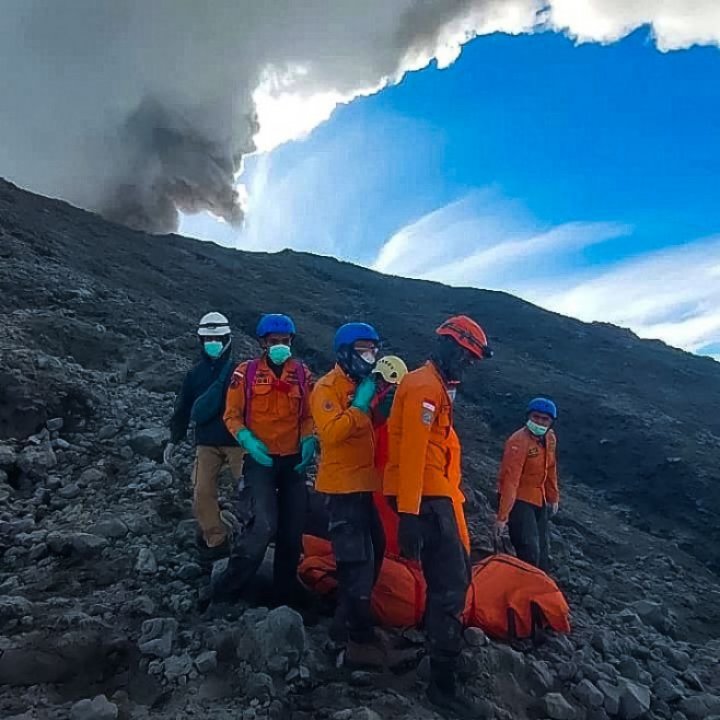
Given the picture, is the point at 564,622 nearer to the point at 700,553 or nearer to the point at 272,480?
the point at 272,480

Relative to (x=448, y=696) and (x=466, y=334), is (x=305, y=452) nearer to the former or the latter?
(x=466, y=334)

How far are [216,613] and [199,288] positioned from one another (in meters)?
14.9

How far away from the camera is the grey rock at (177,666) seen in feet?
13.8

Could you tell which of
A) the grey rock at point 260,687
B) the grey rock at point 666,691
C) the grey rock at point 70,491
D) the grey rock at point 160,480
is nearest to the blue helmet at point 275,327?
the grey rock at point 260,687

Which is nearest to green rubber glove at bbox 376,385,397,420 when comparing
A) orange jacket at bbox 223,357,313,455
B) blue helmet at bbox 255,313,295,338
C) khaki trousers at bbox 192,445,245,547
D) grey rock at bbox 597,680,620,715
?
orange jacket at bbox 223,357,313,455

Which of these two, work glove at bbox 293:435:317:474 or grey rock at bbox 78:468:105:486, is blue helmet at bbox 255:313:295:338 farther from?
grey rock at bbox 78:468:105:486

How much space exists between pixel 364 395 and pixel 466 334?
708mm

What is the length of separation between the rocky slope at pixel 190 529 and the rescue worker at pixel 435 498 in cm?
30

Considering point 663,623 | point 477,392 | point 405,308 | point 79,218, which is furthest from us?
point 405,308

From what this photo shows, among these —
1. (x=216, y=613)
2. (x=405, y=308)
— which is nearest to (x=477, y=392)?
(x=405, y=308)

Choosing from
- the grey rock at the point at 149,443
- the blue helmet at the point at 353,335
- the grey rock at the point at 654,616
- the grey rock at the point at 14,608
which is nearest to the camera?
the blue helmet at the point at 353,335

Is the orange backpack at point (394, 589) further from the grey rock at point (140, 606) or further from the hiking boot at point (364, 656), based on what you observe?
the grey rock at point (140, 606)

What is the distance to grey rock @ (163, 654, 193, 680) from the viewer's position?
4195mm

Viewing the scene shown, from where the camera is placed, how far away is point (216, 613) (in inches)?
189
